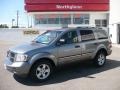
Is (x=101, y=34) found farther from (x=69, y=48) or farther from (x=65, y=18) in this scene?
(x=65, y=18)

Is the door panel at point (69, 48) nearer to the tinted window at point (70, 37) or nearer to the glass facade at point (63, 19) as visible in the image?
the tinted window at point (70, 37)

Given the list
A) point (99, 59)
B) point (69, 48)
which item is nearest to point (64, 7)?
point (99, 59)

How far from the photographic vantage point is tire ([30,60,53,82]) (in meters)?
8.45

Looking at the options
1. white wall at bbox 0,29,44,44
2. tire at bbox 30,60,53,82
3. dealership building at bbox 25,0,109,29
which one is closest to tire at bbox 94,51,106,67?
tire at bbox 30,60,53,82

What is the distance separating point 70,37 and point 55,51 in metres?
1.10

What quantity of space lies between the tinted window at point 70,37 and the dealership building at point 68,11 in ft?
93.4

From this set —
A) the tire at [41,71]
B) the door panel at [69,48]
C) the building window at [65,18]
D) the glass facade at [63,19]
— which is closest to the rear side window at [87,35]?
the door panel at [69,48]

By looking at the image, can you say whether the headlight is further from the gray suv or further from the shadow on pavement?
the shadow on pavement

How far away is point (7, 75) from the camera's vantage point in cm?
970

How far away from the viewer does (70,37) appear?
31.9 feet

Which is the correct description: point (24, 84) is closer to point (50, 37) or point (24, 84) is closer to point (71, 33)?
point (50, 37)

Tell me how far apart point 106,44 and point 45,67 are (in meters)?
3.70

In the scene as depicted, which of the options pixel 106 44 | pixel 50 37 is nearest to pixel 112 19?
pixel 106 44

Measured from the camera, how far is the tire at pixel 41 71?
845cm
